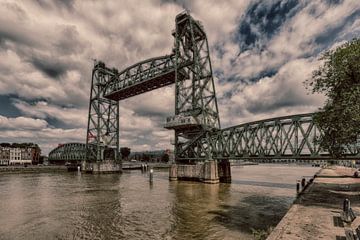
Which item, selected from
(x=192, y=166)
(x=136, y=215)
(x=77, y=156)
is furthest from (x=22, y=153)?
(x=136, y=215)

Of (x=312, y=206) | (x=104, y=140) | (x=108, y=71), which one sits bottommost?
(x=312, y=206)

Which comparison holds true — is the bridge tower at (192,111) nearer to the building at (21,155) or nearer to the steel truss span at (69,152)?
the steel truss span at (69,152)

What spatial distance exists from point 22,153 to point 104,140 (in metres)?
80.3

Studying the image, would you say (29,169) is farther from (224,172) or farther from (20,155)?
(224,172)

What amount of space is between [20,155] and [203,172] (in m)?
118

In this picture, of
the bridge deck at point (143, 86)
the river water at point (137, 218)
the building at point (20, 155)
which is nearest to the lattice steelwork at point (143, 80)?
the bridge deck at point (143, 86)

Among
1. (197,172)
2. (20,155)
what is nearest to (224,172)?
(197,172)

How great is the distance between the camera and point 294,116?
31.1 metres

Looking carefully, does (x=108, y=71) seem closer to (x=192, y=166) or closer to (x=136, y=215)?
(x=192, y=166)

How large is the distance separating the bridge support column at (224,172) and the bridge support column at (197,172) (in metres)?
2.32

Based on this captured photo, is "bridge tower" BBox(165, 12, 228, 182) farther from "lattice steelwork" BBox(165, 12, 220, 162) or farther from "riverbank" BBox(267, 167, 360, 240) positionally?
"riverbank" BBox(267, 167, 360, 240)

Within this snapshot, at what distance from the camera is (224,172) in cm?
4012

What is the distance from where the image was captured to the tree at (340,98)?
13.7 m

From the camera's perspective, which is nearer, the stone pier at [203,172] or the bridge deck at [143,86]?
the stone pier at [203,172]
